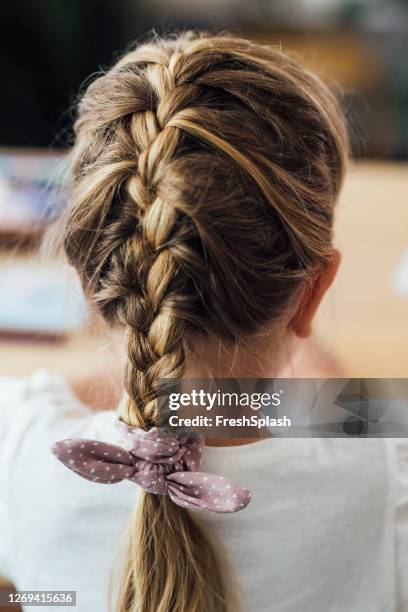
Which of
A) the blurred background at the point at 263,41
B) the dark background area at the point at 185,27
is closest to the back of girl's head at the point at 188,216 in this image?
the blurred background at the point at 263,41

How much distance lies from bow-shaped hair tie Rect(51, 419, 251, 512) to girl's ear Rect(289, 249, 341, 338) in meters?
0.15

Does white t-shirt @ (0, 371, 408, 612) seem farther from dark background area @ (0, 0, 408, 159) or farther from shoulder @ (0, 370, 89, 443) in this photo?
dark background area @ (0, 0, 408, 159)

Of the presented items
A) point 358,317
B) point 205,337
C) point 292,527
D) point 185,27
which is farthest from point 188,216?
point 185,27

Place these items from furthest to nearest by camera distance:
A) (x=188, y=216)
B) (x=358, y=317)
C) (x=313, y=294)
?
(x=358, y=317) < (x=313, y=294) < (x=188, y=216)

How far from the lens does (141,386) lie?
1.52ft

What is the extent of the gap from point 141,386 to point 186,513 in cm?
11

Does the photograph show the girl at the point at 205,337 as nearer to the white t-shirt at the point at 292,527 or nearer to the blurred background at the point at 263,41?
the white t-shirt at the point at 292,527

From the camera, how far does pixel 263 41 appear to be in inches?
53.1

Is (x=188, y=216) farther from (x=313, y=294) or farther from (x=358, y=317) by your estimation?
(x=358, y=317)

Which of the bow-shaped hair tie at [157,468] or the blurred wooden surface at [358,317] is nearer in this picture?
the bow-shaped hair tie at [157,468]

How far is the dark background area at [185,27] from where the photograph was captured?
128cm

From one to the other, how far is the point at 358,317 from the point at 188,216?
0.60 m

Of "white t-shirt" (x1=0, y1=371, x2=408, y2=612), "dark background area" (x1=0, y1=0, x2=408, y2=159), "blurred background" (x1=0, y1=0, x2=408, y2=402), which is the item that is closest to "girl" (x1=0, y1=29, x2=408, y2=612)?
"white t-shirt" (x1=0, y1=371, x2=408, y2=612)

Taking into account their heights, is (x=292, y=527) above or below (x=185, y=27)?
below
